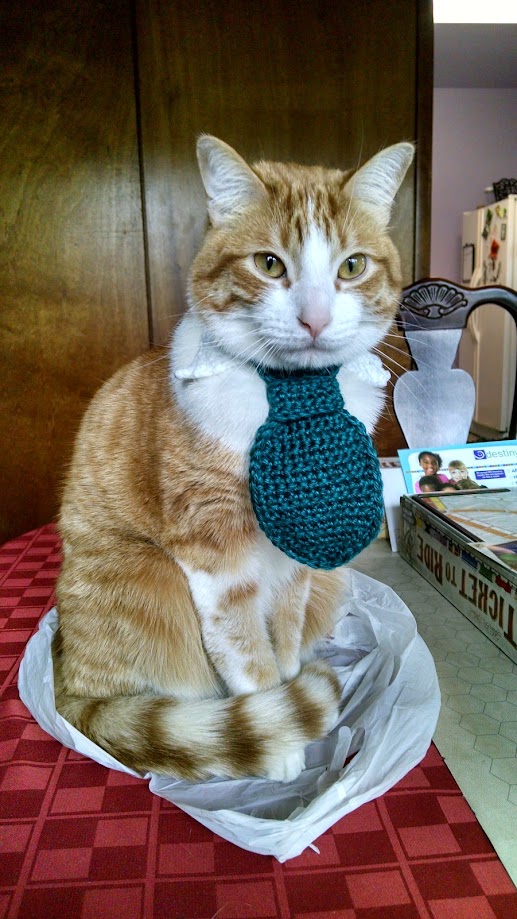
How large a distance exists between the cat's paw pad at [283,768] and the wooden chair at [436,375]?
84 centimetres

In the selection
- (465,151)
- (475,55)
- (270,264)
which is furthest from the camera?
(465,151)

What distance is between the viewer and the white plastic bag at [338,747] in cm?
65

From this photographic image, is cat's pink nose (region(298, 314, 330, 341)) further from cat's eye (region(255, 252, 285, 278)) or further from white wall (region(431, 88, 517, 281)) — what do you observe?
white wall (region(431, 88, 517, 281))

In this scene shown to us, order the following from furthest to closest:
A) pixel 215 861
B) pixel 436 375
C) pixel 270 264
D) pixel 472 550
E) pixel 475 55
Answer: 1. pixel 475 55
2. pixel 436 375
3. pixel 472 550
4. pixel 270 264
5. pixel 215 861

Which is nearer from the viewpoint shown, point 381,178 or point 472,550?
point 381,178

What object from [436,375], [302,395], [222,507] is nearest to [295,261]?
[302,395]

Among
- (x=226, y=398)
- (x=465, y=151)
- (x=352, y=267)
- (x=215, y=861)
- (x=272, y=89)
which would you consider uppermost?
(x=465, y=151)

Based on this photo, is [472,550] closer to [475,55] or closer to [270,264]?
[270,264]

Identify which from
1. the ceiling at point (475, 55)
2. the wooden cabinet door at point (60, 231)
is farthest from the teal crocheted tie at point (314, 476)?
the ceiling at point (475, 55)

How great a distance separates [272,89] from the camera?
1.92 m

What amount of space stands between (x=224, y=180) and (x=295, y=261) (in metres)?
0.16

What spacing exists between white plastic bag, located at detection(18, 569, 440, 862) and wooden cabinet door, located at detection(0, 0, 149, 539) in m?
0.99

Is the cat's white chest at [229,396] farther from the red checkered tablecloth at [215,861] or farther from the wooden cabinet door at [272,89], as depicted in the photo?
the wooden cabinet door at [272,89]

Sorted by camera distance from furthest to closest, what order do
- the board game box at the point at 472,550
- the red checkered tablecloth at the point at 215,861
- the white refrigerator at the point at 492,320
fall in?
the white refrigerator at the point at 492,320, the board game box at the point at 472,550, the red checkered tablecloth at the point at 215,861
